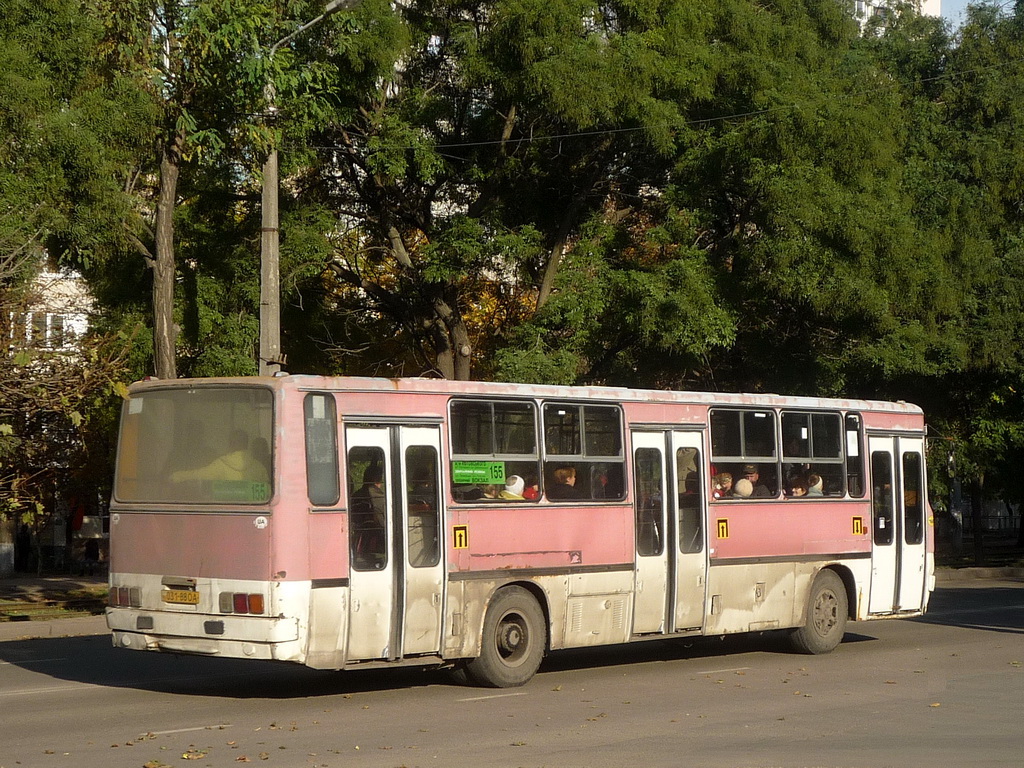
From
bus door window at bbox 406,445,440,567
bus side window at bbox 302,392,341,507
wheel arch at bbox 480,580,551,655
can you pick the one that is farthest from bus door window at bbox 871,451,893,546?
bus side window at bbox 302,392,341,507

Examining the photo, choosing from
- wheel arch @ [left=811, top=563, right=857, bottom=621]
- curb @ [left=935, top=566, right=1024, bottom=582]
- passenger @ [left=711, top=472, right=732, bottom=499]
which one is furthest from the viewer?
curb @ [left=935, top=566, right=1024, bottom=582]

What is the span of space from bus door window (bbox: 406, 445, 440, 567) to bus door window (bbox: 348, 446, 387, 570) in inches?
11.5

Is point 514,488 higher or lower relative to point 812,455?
lower

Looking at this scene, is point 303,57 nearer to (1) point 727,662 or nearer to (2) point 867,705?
(1) point 727,662

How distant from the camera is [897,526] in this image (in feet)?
58.6

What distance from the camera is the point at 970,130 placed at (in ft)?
102

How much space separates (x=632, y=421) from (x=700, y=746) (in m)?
5.18

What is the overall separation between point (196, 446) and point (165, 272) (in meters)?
9.02

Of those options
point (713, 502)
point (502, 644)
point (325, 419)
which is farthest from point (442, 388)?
Result: point (713, 502)

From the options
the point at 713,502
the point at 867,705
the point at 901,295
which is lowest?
the point at 867,705

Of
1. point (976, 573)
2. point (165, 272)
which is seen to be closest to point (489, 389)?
point (165, 272)

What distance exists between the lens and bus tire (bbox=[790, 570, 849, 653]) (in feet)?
54.5

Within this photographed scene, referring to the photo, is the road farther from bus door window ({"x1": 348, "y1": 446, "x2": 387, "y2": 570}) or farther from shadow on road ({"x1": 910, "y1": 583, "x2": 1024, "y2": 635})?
shadow on road ({"x1": 910, "y1": 583, "x2": 1024, "y2": 635})

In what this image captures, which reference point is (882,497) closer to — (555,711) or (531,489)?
(531,489)
